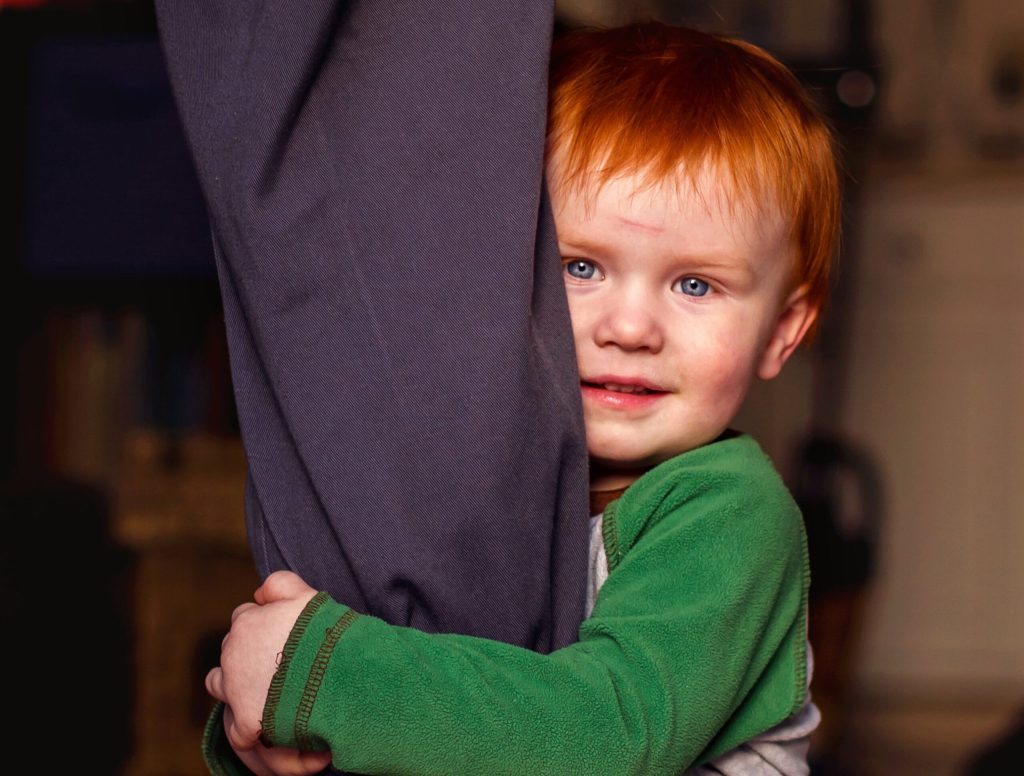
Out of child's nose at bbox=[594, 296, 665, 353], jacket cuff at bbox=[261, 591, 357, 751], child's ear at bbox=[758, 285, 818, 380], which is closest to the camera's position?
jacket cuff at bbox=[261, 591, 357, 751]

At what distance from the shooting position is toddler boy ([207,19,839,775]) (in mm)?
782

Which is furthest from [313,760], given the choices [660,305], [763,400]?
[763,400]

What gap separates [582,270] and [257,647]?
12.8 inches

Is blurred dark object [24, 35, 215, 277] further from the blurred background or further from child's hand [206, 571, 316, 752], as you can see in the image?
child's hand [206, 571, 316, 752]

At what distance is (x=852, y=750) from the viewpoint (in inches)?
131

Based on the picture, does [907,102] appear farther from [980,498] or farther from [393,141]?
[393,141]

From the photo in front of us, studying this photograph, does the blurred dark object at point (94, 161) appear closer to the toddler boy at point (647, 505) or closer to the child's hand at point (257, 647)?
the toddler boy at point (647, 505)

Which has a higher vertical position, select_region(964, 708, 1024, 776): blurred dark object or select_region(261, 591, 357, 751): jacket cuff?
select_region(261, 591, 357, 751): jacket cuff

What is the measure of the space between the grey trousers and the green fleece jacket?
5cm

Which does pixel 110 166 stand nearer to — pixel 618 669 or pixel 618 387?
pixel 618 387

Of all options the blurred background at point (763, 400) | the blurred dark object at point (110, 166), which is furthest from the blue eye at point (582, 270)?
the blurred dark object at point (110, 166)

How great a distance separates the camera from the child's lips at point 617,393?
0.94 m

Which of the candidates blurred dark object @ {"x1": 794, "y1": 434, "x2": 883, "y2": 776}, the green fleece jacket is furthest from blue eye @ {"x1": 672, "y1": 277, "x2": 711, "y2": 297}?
blurred dark object @ {"x1": 794, "y1": 434, "x2": 883, "y2": 776}

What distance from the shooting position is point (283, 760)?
849 mm
